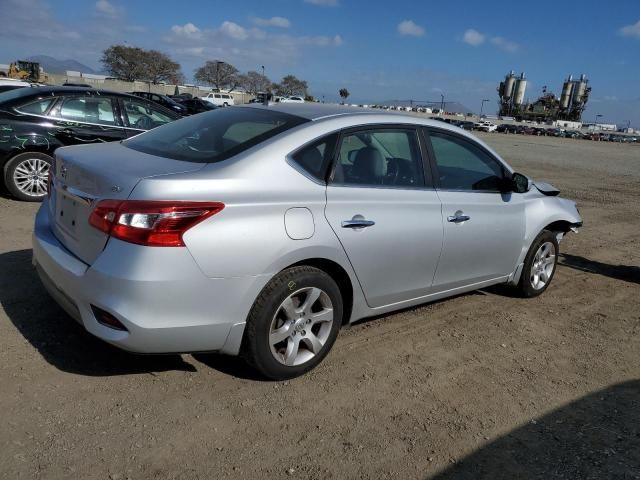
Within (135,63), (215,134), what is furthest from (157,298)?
(135,63)

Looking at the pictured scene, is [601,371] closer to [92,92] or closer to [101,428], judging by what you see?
[101,428]

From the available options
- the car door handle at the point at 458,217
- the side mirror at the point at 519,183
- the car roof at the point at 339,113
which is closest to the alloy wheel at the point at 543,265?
the side mirror at the point at 519,183

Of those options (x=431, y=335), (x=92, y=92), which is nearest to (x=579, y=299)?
(x=431, y=335)

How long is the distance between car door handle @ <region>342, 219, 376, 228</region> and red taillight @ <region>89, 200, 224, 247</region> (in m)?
0.93

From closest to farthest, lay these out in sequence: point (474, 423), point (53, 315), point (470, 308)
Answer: point (474, 423) → point (53, 315) → point (470, 308)

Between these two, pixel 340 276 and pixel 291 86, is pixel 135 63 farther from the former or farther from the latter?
pixel 340 276

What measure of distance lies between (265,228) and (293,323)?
2.11 ft

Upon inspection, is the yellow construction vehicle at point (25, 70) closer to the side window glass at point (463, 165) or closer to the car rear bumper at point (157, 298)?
the side window glass at point (463, 165)

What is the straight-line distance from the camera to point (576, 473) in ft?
8.86

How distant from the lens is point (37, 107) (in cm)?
706

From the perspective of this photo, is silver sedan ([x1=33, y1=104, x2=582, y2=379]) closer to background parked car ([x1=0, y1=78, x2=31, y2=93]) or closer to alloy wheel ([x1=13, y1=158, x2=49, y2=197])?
alloy wheel ([x1=13, y1=158, x2=49, y2=197])

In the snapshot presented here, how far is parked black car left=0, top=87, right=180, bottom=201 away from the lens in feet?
22.6

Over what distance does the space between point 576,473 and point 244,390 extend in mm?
1799

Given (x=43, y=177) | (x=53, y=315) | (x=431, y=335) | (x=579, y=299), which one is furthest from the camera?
(x=43, y=177)
